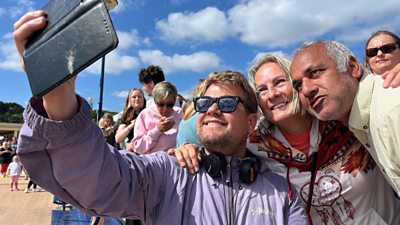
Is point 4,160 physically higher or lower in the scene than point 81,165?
lower

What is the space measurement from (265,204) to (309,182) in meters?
0.63

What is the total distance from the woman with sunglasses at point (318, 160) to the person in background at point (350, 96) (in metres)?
0.17

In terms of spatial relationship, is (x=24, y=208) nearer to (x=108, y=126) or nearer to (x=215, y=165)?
(x=108, y=126)

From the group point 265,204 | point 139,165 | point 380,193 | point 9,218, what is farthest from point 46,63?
point 9,218

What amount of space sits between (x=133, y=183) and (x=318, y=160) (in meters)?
1.27

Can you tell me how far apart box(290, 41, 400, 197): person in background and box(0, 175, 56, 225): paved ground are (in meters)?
8.94

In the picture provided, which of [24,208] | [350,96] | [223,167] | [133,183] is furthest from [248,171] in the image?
Result: [24,208]

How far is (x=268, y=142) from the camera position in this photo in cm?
254

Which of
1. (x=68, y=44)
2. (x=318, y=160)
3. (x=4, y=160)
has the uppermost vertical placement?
(x=68, y=44)

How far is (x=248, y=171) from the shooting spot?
1972mm

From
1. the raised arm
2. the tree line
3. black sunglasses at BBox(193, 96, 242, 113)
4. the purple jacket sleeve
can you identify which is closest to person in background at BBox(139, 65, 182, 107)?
black sunglasses at BBox(193, 96, 242, 113)

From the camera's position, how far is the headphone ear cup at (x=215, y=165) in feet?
6.35

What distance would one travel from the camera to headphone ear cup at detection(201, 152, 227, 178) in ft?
6.35

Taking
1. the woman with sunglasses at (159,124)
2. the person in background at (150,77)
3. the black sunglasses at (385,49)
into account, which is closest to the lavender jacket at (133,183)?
the woman with sunglasses at (159,124)
